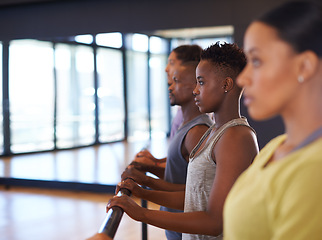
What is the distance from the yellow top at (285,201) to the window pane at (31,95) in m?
9.42

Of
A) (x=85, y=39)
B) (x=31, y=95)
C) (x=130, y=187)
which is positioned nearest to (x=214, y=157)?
(x=130, y=187)

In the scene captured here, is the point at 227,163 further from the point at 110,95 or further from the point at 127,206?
the point at 110,95

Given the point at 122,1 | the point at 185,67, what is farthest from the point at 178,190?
the point at 122,1

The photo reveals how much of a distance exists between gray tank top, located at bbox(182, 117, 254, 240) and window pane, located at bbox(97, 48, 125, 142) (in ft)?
34.3

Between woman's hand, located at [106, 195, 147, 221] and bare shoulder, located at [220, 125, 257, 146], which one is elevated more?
bare shoulder, located at [220, 125, 257, 146]

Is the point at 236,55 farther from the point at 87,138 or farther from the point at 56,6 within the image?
A: the point at 87,138

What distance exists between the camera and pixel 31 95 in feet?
32.9

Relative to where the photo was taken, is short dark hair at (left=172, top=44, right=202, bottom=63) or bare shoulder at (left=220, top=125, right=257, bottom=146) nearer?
bare shoulder at (left=220, top=125, right=257, bottom=146)

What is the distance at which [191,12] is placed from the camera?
4668 mm

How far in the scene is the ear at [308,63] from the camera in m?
0.75

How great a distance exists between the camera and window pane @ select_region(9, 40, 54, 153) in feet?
31.7

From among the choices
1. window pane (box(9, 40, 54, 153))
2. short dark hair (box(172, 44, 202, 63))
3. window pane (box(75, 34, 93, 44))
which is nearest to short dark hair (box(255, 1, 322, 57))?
short dark hair (box(172, 44, 202, 63))

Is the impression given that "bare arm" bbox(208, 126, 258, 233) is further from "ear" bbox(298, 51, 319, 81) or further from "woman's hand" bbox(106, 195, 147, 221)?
"ear" bbox(298, 51, 319, 81)

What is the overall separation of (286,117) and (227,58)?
59cm
